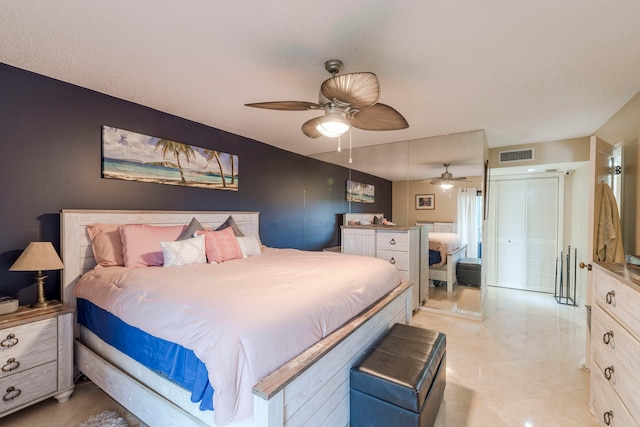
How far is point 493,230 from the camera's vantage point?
4.82 metres

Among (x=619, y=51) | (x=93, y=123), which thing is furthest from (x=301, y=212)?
(x=619, y=51)

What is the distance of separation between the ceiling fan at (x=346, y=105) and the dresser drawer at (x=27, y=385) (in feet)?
7.50

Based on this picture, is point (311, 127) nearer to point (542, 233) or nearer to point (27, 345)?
point (27, 345)

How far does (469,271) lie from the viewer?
145 inches

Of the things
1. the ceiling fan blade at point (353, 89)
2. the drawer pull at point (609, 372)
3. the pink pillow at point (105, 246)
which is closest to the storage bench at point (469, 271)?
the drawer pull at point (609, 372)

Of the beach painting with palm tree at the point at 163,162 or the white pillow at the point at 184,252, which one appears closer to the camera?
the white pillow at the point at 184,252

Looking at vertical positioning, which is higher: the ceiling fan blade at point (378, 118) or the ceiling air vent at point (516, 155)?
the ceiling air vent at point (516, 155)

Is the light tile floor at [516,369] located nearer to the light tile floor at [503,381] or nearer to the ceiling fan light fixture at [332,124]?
the light tile floor at [503,381]

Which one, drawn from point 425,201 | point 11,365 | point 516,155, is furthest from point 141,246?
point 516,155

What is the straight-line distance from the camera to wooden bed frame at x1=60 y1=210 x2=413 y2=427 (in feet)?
3.81

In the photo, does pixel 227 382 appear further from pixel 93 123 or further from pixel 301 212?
pixel 301 212

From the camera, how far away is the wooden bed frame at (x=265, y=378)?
1.16m

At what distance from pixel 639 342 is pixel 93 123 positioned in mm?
3867

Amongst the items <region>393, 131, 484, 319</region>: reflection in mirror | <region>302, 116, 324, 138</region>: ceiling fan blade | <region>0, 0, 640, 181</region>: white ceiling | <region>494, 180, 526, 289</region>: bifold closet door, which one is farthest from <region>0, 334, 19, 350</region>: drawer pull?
<region>494, 180, 526, 289</region>: bifold closet door
